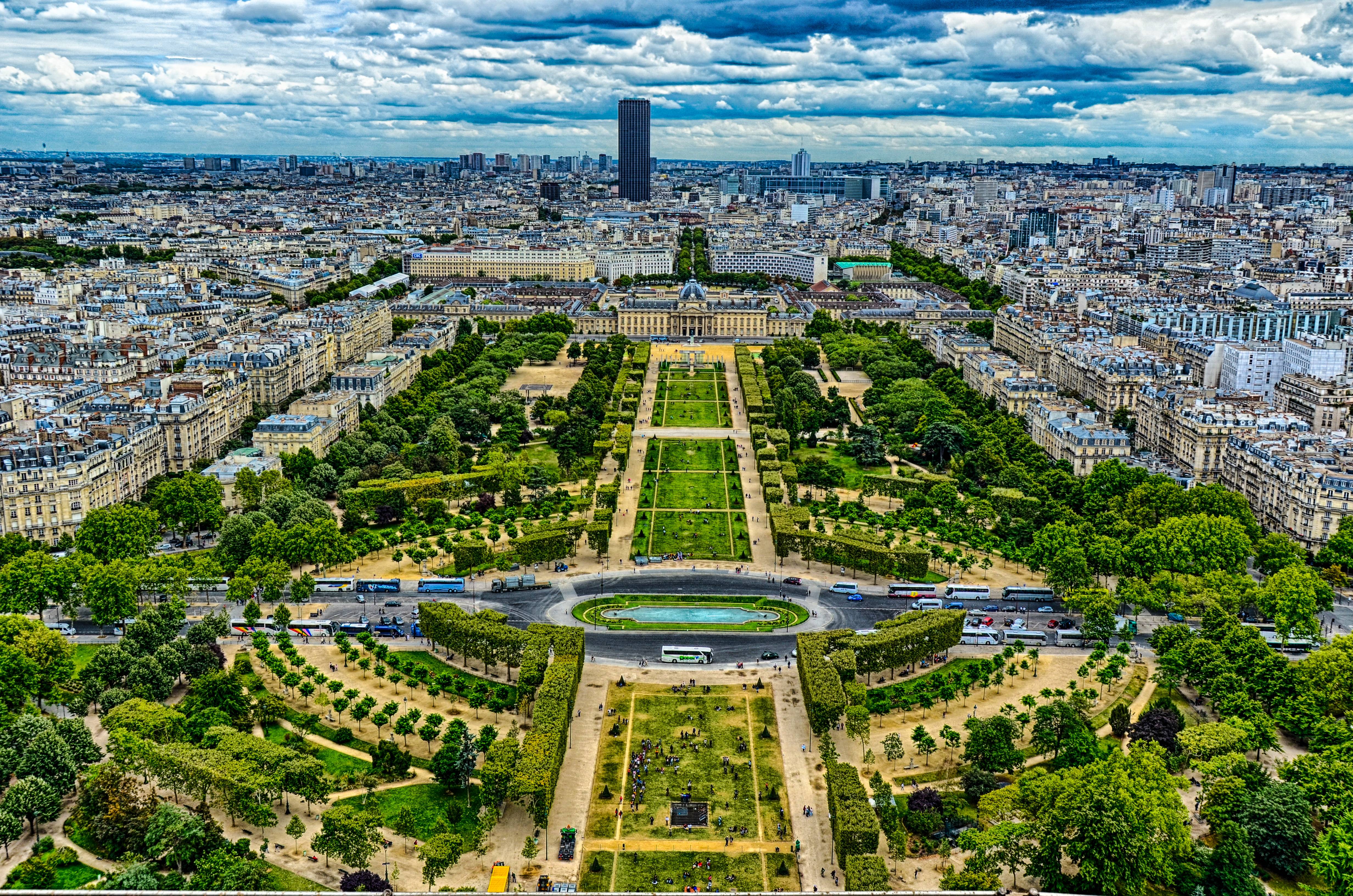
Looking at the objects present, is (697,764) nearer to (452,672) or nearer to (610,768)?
(610,768)

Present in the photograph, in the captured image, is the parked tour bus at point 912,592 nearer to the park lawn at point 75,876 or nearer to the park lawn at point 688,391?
the park lawn at point 75,876

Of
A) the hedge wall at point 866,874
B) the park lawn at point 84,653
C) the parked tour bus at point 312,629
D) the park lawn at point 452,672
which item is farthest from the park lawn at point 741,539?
the park lawn at point 84,653

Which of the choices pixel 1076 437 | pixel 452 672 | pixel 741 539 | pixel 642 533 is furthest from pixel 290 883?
pixel 1076 437

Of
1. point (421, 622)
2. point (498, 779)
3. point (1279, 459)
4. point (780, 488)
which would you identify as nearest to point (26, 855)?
point (498, 779)

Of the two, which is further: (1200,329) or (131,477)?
(1200,329)

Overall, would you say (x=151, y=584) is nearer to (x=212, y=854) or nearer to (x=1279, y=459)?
(x=212, y=854)

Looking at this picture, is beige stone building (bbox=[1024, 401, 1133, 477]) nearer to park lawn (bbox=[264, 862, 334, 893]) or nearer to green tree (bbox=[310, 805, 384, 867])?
green tree (bbox=[310, 805, 384, 867])

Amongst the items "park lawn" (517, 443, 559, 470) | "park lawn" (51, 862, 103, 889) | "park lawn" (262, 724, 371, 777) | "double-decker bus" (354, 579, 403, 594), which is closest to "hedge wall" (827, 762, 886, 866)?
"park lawn" (262, 724, 371, 777)
